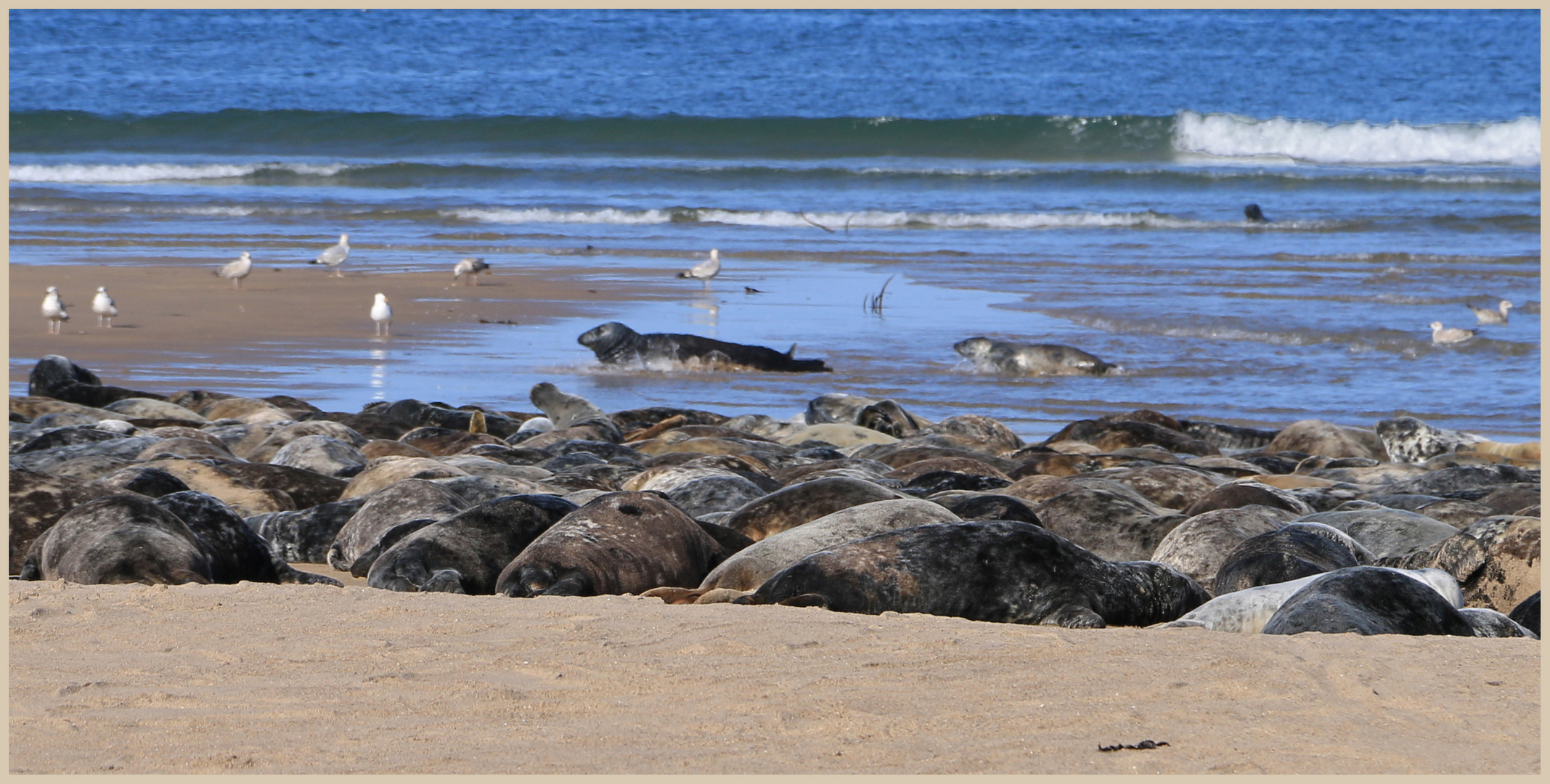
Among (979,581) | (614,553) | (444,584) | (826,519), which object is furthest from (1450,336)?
(444,584)

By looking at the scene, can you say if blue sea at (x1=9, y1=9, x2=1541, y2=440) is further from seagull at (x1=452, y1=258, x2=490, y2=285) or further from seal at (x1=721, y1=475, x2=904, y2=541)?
seal at (x1=721, y1=475, x2=904, y2=541)

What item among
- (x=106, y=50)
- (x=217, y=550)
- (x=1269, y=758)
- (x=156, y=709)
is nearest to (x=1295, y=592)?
(x=1269, y=758)

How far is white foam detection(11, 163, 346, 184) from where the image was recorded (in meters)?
26.8

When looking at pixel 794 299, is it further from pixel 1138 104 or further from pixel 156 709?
pixel 1138 104

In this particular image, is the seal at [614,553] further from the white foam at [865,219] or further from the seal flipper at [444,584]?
the white foam at [865,219]

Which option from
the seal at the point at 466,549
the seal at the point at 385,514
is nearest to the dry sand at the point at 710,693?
the seal at the point at 466,549

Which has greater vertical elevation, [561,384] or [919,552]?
[919,552]

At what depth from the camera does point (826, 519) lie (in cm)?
477

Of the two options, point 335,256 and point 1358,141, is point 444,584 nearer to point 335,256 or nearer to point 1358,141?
point 335,256

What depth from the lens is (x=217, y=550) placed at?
15.1 feet

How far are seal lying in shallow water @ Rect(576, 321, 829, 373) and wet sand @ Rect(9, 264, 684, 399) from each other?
167 centimetres

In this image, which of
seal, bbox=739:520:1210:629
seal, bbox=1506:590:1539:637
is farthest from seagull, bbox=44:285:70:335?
seal, bbox=1506:590:1539:637

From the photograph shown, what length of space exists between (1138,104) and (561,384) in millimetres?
27497

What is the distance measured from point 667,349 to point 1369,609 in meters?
8.18
